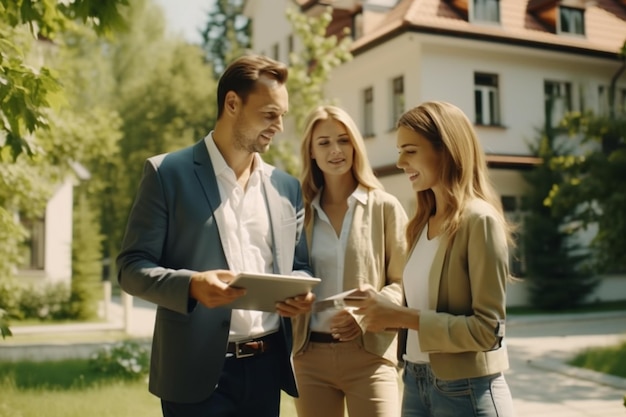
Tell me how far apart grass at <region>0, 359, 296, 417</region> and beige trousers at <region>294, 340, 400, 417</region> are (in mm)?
3115

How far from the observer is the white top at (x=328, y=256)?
3.68 m

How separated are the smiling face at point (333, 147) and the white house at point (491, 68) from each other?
14.2 m

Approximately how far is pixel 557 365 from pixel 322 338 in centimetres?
728

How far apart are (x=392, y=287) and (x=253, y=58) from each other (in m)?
1.41

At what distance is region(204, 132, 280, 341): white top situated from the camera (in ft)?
9.65

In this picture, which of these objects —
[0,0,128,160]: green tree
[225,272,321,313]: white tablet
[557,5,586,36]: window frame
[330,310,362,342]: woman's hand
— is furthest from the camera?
[557,5,586,36]: window frame

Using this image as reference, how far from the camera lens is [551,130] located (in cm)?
1908

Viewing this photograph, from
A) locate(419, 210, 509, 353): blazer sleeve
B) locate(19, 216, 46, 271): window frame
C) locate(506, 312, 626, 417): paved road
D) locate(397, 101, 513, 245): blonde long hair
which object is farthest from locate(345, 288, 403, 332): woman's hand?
locate(19, 216, 46, 271): window frame

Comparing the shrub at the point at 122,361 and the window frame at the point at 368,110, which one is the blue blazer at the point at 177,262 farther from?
the window frame at the point at 368,110

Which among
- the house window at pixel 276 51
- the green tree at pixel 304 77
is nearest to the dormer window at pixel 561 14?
the green tree at pixel 304 77

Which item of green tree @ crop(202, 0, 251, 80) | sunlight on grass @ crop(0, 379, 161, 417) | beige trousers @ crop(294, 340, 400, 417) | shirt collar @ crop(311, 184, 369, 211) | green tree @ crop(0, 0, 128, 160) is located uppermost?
green tree @ crop(202, 0, 251, 80)

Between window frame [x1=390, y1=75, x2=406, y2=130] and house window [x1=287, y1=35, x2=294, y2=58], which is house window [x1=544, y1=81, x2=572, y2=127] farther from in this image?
house window [x1=287, y1=35, x2=294, y2=58]

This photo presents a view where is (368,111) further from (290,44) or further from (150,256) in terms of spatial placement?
(150,256)

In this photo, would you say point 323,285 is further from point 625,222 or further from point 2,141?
point 625,222
